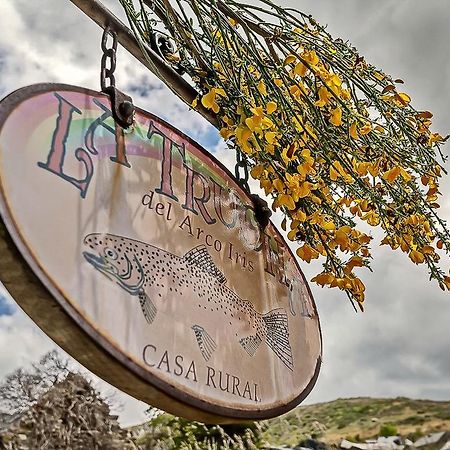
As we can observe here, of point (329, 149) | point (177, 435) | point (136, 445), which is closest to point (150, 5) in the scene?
point (329, 149)

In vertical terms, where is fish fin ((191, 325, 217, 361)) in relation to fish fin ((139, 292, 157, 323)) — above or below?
below

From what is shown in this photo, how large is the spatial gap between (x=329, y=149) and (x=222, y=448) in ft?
11.5

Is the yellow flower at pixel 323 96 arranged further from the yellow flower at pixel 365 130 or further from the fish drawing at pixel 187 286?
the fish drawing at pixel 187 286

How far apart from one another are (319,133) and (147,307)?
0.38m

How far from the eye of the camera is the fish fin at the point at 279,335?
786 mm

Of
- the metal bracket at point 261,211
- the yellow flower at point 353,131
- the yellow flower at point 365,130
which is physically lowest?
the metal bracket at point 261,211

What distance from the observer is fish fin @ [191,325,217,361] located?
648mm

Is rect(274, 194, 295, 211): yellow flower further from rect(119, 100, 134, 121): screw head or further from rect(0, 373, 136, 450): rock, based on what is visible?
rect(0, 373, 136, 450): rock

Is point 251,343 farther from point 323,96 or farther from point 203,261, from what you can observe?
point 323,96

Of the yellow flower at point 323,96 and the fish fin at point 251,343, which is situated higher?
the yellow flower at point 323,96

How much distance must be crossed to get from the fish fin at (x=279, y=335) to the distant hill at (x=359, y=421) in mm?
3345

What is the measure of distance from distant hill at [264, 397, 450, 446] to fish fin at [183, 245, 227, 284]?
11.5 ft

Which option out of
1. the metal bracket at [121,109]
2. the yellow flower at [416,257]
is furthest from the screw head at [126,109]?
the yellow flower at [416,257]

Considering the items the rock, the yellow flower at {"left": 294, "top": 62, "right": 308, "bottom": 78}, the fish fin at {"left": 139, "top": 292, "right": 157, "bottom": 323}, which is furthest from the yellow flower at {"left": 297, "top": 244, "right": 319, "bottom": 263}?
the rock
